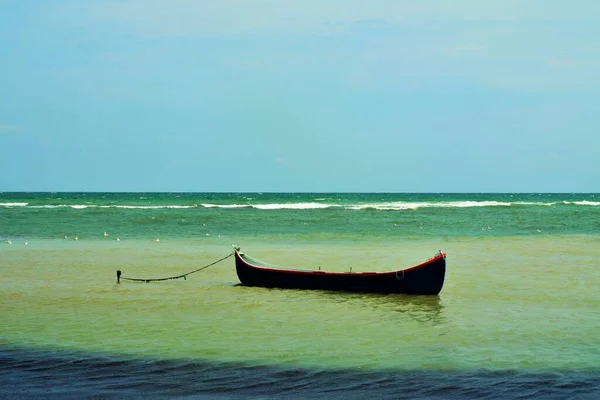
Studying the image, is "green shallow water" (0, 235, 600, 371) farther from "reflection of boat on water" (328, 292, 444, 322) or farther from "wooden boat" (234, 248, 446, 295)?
"wooden boat" (234, 248, 446, 295)

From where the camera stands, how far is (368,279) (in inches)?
551

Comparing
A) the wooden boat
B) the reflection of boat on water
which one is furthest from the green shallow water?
the wooden boat

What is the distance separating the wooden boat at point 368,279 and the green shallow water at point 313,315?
0.32 metres

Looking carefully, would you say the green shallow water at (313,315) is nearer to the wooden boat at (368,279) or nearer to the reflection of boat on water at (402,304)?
the reflection of boat on water at (402,304)

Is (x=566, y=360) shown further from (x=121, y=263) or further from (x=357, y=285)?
(x=121, y=263)

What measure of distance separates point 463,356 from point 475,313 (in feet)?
10.6

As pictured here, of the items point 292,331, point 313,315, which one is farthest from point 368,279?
point 292,331

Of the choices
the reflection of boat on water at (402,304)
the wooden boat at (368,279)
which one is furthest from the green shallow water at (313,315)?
the wooden boat at (368,279)

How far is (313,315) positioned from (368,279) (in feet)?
8.18

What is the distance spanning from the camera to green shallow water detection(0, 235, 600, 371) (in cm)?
905

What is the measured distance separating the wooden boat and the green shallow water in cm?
32

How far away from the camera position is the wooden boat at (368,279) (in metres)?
13.7

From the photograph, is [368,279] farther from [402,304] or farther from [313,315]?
[313,315]

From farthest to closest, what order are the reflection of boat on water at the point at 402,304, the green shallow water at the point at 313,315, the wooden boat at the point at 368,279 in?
1. the wooden boat at the point at 368,279
2. the reflection of boat on water at the point at 402,304
3. the green shallow water at the point at 313,315
